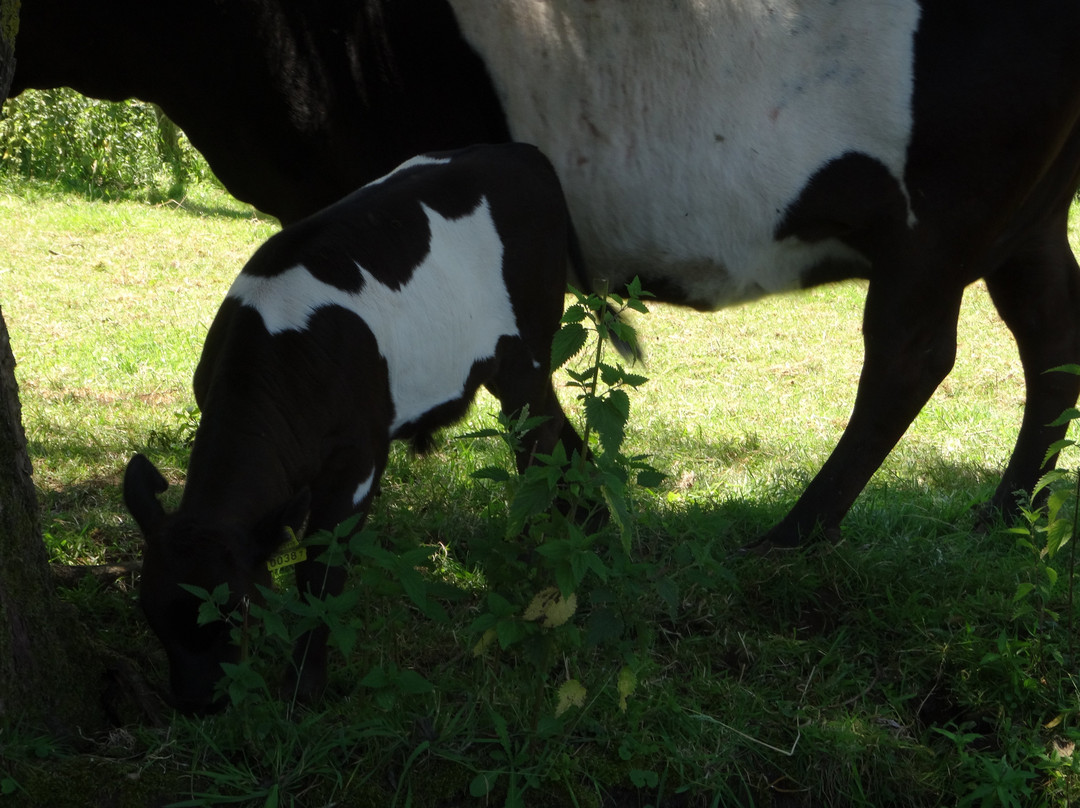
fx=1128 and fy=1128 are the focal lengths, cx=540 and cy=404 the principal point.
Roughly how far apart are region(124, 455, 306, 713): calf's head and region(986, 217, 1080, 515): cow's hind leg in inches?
115

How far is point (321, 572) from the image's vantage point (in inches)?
119

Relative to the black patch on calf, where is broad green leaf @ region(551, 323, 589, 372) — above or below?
above

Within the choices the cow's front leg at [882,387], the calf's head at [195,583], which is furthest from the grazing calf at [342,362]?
the cow's front leg at [882,387]

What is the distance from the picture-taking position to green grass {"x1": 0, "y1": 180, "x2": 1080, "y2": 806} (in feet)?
8.52

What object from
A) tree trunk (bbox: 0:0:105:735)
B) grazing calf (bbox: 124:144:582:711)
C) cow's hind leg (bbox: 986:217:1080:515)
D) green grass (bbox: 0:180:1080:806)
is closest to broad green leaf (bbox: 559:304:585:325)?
green grass (bbox: 0:180:1080:806)

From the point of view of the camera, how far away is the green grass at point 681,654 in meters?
2.60

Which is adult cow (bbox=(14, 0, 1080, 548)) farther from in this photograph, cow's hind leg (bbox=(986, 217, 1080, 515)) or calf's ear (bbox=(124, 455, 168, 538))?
calf's ear (bbox=(124, 455, 168, 538))

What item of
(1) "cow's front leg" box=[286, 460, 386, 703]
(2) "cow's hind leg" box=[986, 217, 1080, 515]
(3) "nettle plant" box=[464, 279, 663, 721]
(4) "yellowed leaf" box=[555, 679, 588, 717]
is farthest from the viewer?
(2) "cow's hind leg" box=[986, 217, 1080, 515]

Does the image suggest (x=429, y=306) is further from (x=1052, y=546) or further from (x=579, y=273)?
(x=1052, y=546)

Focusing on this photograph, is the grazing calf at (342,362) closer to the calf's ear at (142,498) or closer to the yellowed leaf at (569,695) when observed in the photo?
the calf's ear at (142,498)

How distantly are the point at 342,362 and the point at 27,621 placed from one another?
1020 millimetres

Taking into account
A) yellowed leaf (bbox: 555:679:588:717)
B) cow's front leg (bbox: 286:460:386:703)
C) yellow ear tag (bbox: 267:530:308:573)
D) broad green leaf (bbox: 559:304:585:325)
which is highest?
broad green leaf (bbox: 559:304:585:325)

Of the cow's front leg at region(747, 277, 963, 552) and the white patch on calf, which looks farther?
the cow's front leg at region(747, 277, 963, 552)

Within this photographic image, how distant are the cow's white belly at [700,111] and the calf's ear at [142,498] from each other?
75.6 inches
